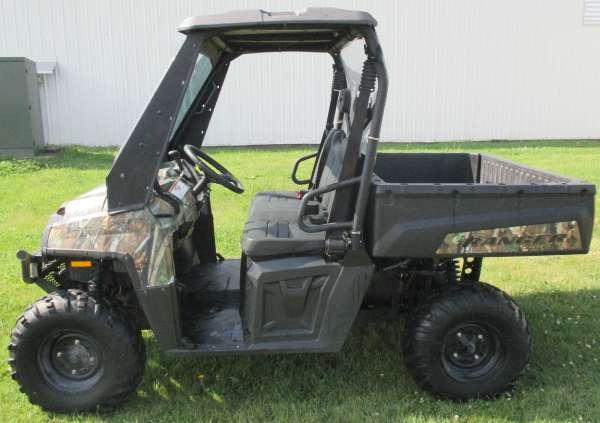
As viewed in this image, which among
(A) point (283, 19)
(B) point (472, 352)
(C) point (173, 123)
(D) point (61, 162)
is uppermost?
(A) point (283, 19)

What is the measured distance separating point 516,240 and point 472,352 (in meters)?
0.63

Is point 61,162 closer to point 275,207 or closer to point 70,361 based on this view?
point 275,207

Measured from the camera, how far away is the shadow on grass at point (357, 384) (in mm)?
3084

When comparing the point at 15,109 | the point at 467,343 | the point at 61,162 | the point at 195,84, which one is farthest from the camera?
the point at 15,109

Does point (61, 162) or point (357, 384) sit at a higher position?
point (357, 384)

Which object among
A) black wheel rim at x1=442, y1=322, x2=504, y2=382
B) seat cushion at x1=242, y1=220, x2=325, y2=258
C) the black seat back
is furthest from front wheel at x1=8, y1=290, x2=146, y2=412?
black wheel rim at x1=442, y1=322, x2=504, y2=382

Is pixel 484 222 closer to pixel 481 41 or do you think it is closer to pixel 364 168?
pixel 364 168

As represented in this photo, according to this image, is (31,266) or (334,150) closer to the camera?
(31,266)

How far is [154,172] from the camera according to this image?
2.82m

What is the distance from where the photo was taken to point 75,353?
9.95 feet

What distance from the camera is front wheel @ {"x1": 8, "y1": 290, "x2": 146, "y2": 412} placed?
9.57 ft

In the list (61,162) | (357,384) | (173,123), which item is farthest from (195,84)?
(61,162)

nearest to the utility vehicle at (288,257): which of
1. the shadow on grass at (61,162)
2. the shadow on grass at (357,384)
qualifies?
the shadow on grass at (357,384)

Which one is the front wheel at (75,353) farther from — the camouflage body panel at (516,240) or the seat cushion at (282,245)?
the camouflage body panel at (516,240)
